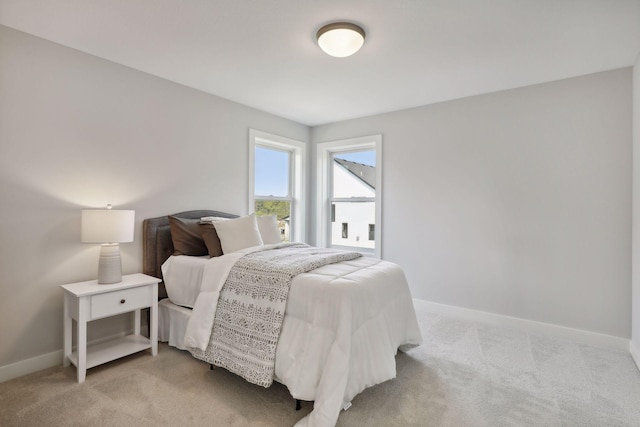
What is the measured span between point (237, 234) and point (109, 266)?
0.98 metres

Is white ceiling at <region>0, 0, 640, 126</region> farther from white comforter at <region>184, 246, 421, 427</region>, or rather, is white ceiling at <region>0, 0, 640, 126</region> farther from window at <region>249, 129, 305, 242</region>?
white comforter at <region>184, 246, 421, 427</region>

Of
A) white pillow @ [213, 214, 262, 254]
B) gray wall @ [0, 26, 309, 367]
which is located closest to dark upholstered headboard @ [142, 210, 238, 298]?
gray wall @ [0, 26, 309, 367]

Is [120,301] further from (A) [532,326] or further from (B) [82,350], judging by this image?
(A) [532,326]

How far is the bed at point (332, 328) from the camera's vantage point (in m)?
1.73

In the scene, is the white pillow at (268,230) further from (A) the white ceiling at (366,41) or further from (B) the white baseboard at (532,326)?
(B) the white baseboard at (532,326)

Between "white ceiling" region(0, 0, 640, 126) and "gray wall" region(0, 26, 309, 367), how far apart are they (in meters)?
0.21

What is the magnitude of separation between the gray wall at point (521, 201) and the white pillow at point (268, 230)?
4.99ft

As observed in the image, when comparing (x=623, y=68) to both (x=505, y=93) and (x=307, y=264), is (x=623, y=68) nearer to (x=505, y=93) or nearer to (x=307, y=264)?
(x=505, y=93)

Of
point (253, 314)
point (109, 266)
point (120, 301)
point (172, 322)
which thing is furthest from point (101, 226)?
point (253, 314)

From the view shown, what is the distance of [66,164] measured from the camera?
98.7 inches

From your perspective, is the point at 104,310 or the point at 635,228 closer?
the point at 104,310

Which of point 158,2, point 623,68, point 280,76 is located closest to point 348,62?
point 280,76

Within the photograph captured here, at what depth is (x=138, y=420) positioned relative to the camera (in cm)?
180

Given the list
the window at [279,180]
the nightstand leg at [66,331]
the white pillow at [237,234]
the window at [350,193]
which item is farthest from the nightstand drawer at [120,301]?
the window at [350,193]
